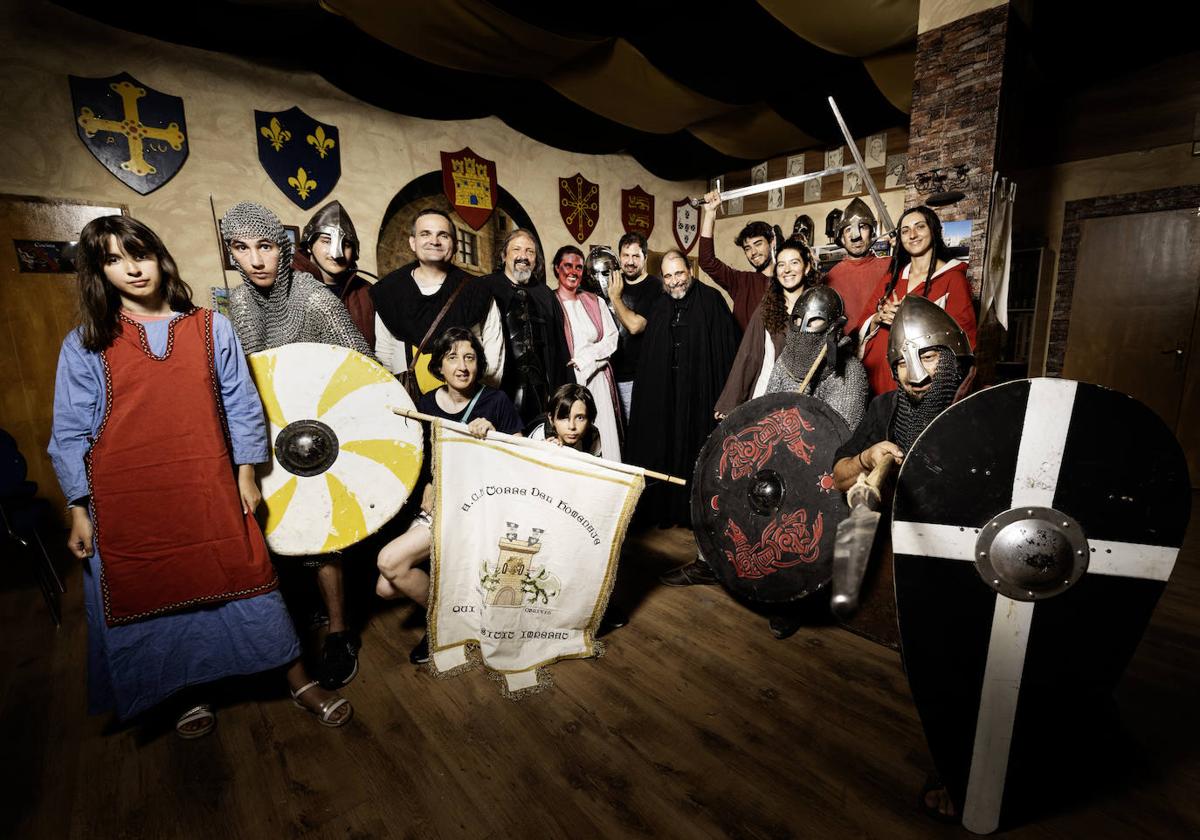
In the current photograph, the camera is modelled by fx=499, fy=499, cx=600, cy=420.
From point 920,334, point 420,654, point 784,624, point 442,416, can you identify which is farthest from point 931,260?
point 420,654

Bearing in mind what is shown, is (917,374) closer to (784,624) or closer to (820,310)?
(820,310)

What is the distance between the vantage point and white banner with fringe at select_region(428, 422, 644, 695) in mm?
1824

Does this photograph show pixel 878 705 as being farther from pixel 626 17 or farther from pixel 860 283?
pixel 626 17

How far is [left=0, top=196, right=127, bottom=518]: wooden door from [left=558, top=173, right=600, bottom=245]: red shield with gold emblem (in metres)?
3.78

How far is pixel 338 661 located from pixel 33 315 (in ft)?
11.2

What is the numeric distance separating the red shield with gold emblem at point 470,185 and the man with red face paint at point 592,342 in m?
2.28

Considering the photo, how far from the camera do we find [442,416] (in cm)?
208

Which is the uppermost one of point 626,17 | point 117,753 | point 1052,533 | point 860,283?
point 626,17

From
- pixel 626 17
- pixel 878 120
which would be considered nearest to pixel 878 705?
pixel 626 17

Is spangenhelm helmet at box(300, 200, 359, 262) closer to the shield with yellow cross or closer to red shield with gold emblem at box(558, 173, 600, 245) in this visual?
the shield with yellow cross

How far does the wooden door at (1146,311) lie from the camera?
4.06 meters

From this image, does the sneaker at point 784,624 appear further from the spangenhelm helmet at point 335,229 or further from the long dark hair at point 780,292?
the spangenhelm helmet at point 335,229

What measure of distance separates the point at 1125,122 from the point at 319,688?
22.4 ft

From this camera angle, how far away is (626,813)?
4.43ft
